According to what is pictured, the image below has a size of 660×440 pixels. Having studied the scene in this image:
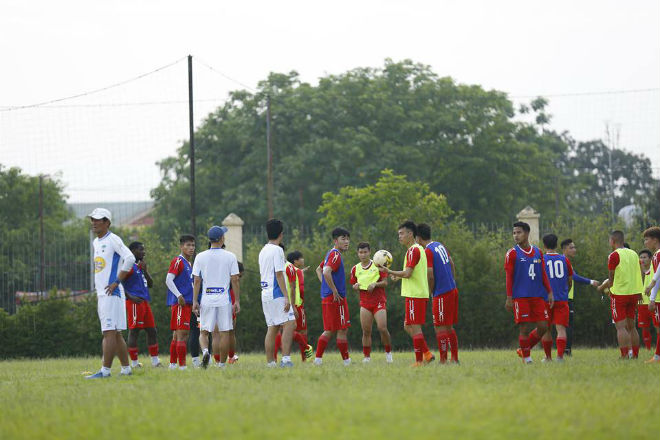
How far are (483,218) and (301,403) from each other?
4621 centimetres

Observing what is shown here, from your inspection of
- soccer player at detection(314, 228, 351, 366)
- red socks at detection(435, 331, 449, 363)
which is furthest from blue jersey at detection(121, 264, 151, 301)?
red socks at detection(435, 331, 449, 363)

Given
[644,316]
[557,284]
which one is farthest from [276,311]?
[644,316]

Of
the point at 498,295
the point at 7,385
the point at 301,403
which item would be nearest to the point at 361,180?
the point at 498,295

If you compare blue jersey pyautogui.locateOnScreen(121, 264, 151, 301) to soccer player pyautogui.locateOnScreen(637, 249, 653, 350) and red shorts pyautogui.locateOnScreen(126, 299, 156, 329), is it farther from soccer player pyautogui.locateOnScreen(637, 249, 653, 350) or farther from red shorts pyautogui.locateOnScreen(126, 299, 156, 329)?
soccer player pyautogui.locateOnScreen(637, 249, 653, 350)

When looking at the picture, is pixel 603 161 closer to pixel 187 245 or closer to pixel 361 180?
pixel 361 180

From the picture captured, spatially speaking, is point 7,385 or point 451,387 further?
point 7,385

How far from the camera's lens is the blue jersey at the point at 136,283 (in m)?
14.3

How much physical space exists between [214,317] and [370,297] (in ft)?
10.5

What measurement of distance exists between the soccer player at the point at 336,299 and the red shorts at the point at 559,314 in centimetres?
336

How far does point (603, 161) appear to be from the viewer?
89.4 metres

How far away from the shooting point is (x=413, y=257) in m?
14.8

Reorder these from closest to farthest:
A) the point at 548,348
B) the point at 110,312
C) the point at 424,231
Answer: the point at 110,312
the point at 424,231
the point at 548,348

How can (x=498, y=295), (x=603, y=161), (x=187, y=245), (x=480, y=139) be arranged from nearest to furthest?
1. (x=187, y=245)
2. (x=498, y=295)
3. (x=480, y=139)
4. (x=603, y=161)

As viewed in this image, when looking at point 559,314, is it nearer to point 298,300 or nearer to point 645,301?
point 645,301
